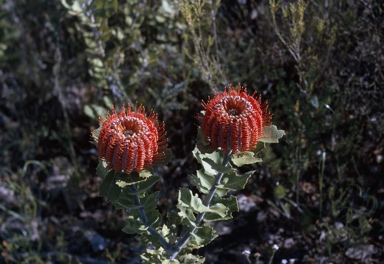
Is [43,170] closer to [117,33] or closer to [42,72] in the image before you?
[42,72]

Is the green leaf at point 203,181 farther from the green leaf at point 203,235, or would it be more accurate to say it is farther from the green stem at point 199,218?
the green leaf at point 203,235

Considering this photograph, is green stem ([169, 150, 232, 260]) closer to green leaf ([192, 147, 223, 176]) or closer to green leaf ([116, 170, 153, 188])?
green leaf ([192, 147, 223, 176])

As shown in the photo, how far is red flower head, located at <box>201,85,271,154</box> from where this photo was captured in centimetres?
196

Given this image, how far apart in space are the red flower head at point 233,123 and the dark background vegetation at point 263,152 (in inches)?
41.2

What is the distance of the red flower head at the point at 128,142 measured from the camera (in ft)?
6.57

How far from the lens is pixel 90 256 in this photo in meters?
3.72

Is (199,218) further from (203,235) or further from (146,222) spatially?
(146,222)

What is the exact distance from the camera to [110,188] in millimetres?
2145

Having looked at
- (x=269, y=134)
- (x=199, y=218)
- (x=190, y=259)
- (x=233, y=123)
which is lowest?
(x=190, y=259)

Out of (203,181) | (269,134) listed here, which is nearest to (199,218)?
(203,181)

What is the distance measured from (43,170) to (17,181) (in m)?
0.23

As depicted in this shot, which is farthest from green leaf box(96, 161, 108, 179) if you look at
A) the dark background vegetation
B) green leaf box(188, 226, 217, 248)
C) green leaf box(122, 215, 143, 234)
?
the dark background vegetation

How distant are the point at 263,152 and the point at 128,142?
1625 millimetres

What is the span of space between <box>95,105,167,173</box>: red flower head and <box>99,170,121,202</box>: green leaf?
7cm
